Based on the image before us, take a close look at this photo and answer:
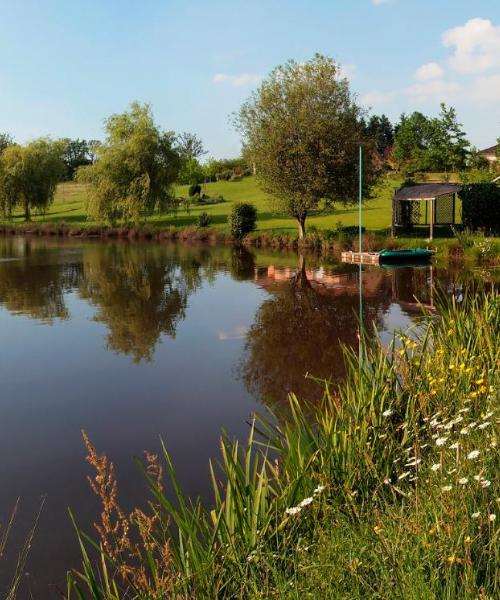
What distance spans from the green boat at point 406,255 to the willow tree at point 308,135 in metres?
7.31

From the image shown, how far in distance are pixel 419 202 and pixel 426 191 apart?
342 cm

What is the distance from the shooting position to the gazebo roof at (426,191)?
31.7 meters

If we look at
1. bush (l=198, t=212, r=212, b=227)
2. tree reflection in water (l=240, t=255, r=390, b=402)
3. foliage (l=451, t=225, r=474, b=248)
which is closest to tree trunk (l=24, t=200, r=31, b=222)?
bush (l=198, t=212, r=212, b=227)

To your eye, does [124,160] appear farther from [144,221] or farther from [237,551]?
[237,551]

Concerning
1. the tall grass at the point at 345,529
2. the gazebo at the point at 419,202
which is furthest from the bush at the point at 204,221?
the tall grass at the point at 345,529

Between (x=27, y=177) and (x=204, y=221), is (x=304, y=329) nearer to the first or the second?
(x=204, y=221)

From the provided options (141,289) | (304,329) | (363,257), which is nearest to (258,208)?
(363,257)

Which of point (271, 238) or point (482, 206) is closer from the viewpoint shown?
point (482, 206)

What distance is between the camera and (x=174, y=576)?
3471 millimetres

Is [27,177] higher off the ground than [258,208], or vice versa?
[27,177]

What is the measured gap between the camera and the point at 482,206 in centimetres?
3150

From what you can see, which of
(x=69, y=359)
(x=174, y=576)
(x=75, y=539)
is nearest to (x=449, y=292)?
(x=69, y=359)

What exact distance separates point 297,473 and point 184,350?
9.45 metres

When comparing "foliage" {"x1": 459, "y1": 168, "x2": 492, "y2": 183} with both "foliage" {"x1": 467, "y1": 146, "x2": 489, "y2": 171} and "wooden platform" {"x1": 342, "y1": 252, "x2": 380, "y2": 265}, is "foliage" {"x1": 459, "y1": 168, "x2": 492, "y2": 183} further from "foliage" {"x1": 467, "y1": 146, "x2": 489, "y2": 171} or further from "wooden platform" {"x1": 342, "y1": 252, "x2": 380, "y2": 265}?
"wooden platform" {"x1": 342, "y1": 252, "x2": 380, "y2": 265}
